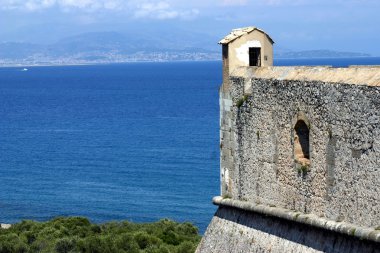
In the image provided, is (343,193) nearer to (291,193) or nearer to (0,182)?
(291,193)

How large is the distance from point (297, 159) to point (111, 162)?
6740 centimetres

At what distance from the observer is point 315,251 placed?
38.2 feet

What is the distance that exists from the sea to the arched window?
35.8 meters

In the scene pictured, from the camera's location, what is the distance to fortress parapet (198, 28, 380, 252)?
10633mm

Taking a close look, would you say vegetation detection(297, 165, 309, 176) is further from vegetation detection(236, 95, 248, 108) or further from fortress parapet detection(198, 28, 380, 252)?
vegetation detection(236, 95, 248, 108)

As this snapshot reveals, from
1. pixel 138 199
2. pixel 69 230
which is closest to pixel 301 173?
pixel 69 230

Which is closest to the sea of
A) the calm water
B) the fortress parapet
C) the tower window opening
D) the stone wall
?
the calm water

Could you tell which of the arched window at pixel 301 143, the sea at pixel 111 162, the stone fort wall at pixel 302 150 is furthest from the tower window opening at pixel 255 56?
the sea at pixel 111 162

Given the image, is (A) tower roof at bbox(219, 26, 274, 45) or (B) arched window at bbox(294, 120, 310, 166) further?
(A) tower roof at bbox(219, 26, 274, 45)

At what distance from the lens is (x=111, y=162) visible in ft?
260

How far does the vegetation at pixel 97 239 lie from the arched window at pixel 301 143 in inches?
564

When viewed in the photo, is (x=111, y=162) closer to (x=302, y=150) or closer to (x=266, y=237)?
(x=266, y=237)

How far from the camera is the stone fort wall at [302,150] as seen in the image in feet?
34.8

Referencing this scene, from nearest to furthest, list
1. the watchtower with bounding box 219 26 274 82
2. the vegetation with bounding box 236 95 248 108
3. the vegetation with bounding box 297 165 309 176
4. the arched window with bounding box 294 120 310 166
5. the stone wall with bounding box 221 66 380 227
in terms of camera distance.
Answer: the stone wall with bounding box 221 66 380 227, the vegetation with bounding box 297 165 309 176, the arched window with bounding box 294 120 310 166, the vegetation with bounding box 236 95 248 108, the watchtower with bounding box 219 26 274 82
